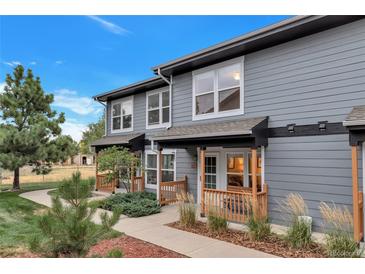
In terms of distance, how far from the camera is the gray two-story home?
18.0 ft

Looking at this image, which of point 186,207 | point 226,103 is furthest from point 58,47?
point 186,207

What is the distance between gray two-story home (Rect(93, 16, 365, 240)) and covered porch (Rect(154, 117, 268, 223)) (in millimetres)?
34

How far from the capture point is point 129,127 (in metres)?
12.1

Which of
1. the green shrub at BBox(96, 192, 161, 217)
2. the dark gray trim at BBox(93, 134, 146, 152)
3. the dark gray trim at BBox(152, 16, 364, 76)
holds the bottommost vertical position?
the green shrub at BBox(96, 192, 161, 217)

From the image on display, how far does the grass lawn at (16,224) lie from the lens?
480 cm

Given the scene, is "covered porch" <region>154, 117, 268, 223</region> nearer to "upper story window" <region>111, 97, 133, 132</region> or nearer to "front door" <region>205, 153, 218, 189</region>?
"front door" <region>205, 153, 218, 189</region>

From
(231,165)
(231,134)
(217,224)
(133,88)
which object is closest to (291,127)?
(231,134)

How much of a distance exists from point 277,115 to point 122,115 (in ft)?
27.3

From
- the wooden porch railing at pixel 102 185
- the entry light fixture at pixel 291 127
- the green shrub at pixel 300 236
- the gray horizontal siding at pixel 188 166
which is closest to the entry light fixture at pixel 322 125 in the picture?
the entry light fixture at pixel 291 127

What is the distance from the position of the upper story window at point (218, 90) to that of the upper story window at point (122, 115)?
180 inches

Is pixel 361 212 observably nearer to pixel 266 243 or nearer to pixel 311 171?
pixel 311 171

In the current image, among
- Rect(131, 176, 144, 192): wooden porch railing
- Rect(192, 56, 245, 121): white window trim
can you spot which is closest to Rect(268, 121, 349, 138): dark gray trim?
Rect(192, 56, 245, 121): white window trim
